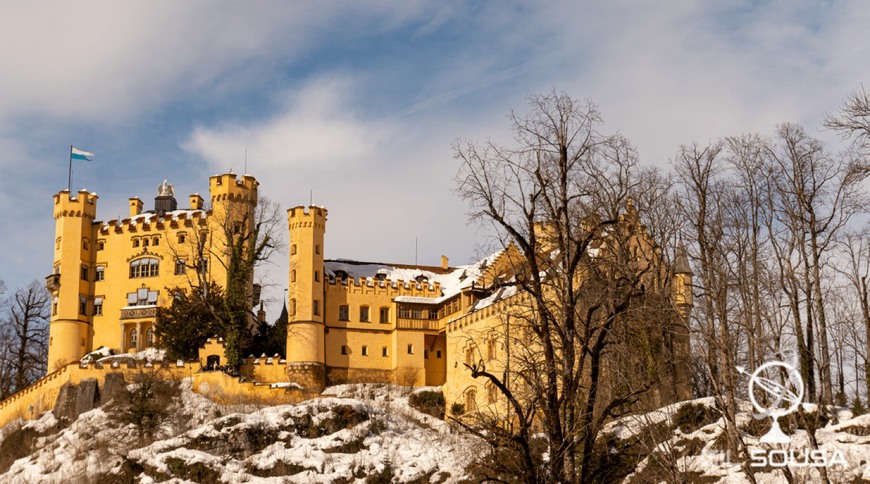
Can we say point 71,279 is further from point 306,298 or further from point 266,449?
point 266,449

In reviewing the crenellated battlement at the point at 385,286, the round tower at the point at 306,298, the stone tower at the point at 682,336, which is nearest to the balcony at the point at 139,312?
the round tower at the point at 306,298

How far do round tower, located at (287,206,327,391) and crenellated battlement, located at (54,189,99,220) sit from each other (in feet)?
44.6

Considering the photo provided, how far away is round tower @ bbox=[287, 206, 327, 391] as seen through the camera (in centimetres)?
6062

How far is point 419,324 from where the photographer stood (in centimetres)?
6412

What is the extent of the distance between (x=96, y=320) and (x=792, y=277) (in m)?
44.5

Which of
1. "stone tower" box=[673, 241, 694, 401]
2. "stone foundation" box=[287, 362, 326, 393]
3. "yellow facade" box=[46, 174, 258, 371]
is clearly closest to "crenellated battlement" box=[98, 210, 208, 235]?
"yellow facade" box=[46, 174, 258, 371]

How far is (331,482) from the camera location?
41125mm

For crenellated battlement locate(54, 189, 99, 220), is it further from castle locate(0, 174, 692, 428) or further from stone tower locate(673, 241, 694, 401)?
stone tower locate(673, 241, 694, 401)

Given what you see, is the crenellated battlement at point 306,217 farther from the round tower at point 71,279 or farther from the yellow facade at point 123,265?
the round tower at point 71,279

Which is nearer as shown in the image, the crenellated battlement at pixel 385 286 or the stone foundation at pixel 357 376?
the stone foundation at pixel 357 376

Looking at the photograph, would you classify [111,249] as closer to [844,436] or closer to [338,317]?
[338,317]

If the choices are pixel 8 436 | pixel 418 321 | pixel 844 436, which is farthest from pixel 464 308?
pixel 844 436

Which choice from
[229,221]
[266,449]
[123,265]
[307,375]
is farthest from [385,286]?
[266,449]

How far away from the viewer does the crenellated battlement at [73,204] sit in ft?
218
